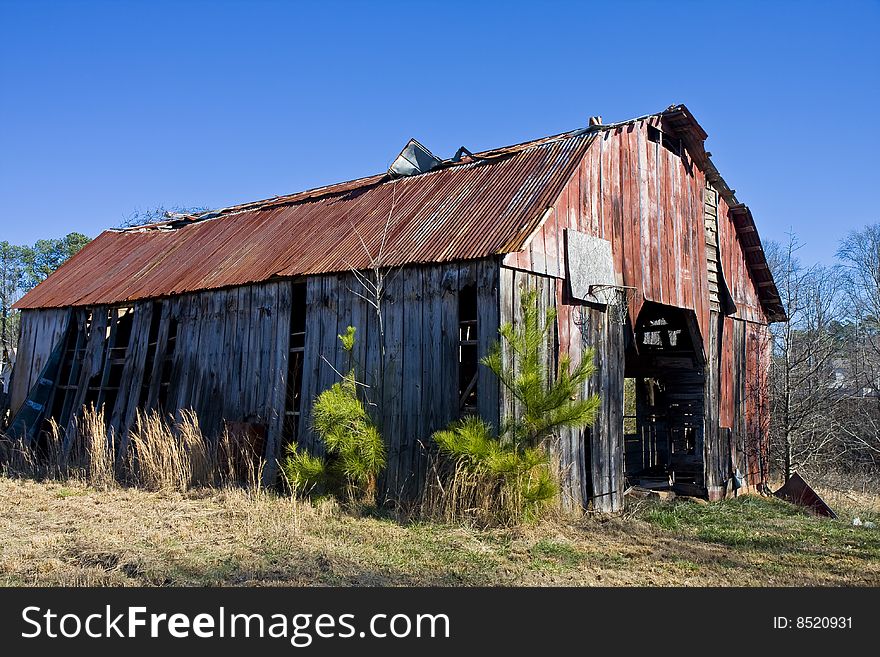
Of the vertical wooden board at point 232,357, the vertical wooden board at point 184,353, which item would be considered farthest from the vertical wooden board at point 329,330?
the vertical wooden board at point 184,353

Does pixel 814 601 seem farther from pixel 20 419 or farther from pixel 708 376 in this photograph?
pixel 20 419

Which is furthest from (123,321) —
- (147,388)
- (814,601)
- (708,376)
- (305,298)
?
(814,601)

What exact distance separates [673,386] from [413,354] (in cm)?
644

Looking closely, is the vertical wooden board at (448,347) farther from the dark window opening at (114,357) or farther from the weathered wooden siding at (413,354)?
the dark window opening at (114,357)

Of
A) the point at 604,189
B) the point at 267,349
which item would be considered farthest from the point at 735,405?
the point at 267,349

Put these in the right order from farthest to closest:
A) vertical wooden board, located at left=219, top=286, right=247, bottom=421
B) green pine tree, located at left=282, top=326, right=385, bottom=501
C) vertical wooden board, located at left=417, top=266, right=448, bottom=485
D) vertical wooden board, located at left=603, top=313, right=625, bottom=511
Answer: vertical wooden board, located at left=219, top=286, right=247, bottom=421 < vertical wooden board, located at left=603, top=313, right=625, bottom=511 < vertical wooden board, located at left=417, top=266, right=448, bottom=485 < green pine tree, located at left=282, top=326, right=385, bottom=501

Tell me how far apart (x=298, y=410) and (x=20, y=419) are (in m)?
8.13

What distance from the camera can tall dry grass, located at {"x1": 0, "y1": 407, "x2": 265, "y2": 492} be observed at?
42.1 feet

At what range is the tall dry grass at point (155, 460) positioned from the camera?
12828 millimetres

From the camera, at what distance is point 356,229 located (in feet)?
45.4

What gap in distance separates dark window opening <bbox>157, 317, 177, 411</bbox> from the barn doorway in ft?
28.6

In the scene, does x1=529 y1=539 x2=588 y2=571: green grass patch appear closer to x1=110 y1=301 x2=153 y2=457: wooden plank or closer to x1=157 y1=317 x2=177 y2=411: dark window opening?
x1=157 y1=317 x2=177 y2=411: dark window opening

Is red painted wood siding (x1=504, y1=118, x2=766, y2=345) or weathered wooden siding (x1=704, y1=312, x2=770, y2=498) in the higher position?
red painted wood siding (x1=504, y1=118, x2=766, y2=345)

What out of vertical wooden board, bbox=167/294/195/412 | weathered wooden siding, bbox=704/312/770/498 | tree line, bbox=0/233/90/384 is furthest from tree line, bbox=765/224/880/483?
tree line, bbox=0/233/90/384
